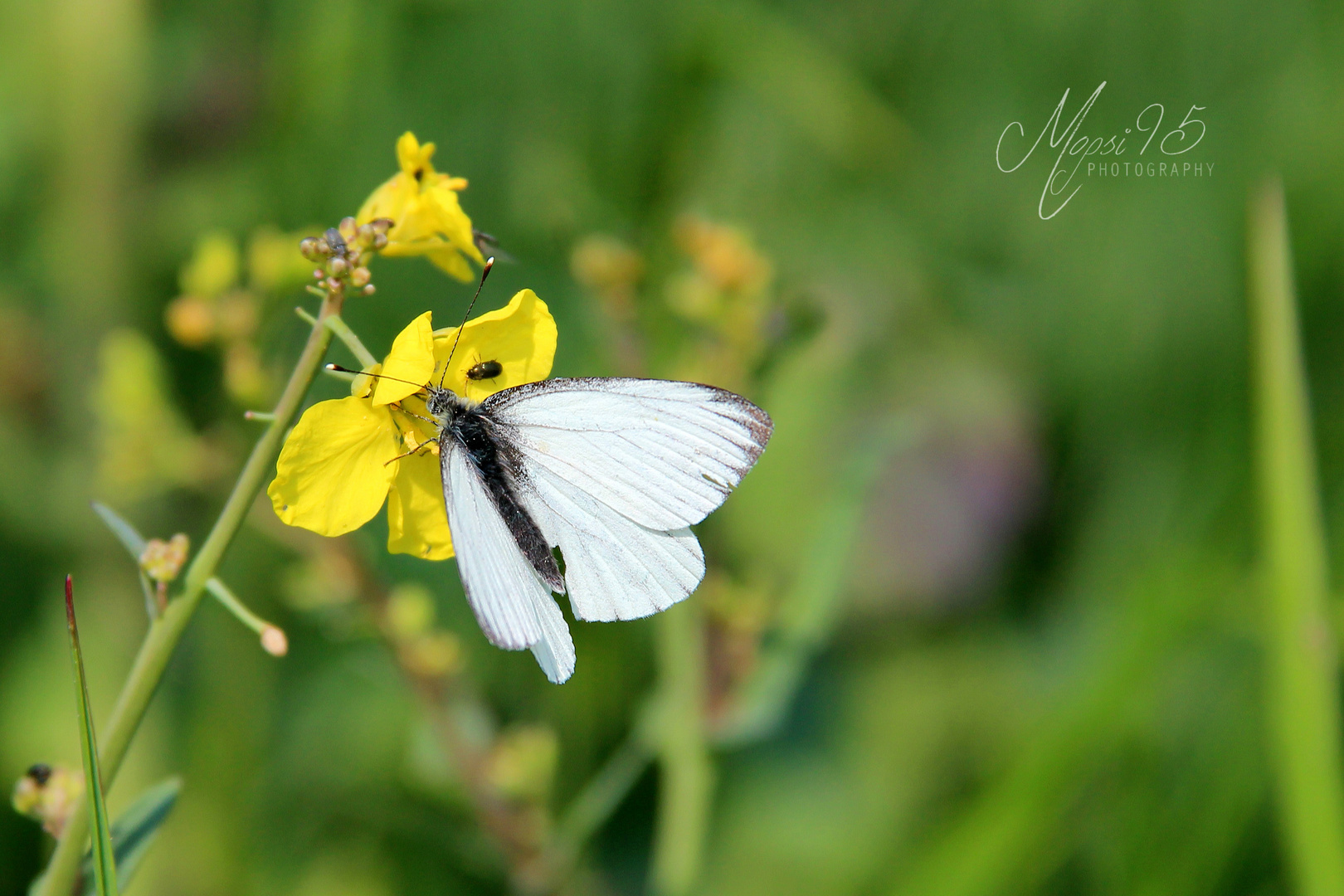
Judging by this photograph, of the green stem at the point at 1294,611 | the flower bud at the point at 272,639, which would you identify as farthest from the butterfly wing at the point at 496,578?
the green stem at the point at 1294,611

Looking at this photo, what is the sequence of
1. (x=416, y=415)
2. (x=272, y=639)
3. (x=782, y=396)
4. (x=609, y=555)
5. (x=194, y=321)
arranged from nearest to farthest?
(x=272, y=639) → (x=609, y=555) → (x=416, y=415) → (x=194, y=321) → (x=782, y=396)

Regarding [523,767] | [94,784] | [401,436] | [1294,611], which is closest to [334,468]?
[401,436]

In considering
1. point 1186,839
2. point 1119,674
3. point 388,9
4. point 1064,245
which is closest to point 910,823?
point 1186,839

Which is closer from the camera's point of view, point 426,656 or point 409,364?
point 409,364

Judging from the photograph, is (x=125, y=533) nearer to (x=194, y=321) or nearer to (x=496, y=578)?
(x=496, y=578)

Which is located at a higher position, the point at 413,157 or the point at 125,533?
the point at 413,157

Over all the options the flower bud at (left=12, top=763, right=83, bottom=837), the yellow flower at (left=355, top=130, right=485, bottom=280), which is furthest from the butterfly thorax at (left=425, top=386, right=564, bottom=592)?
the flower bud at (left=12, top=763, right=83, bottom=837)
